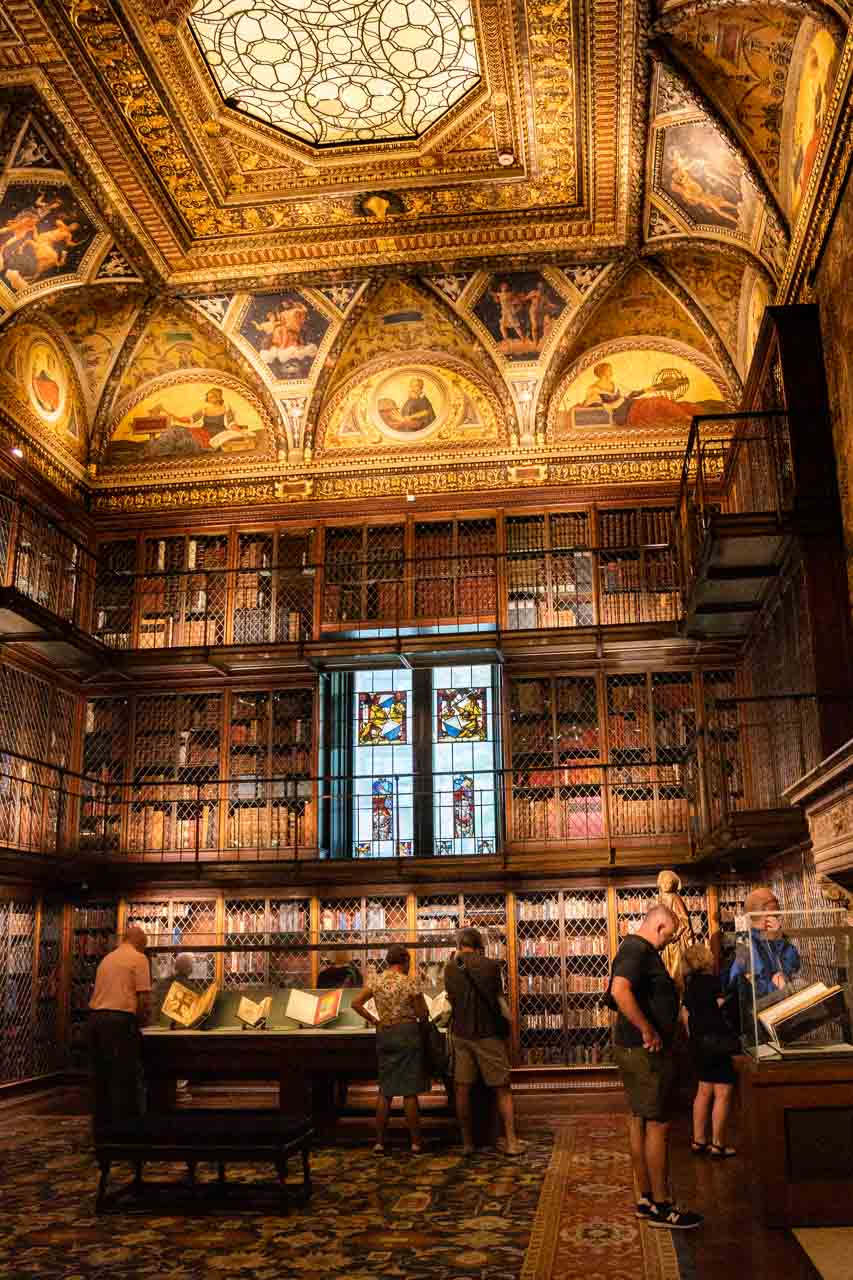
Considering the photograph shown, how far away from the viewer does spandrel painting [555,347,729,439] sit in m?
12.3

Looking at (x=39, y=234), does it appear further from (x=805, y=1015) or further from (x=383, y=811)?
(x=805, y=1015)

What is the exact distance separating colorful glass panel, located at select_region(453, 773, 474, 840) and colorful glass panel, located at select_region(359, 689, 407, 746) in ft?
2.62

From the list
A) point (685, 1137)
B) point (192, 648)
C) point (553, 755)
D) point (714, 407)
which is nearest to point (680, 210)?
point (714, 407)

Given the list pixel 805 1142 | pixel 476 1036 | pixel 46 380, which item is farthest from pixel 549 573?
pixel 805 1142

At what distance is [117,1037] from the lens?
7.10 m

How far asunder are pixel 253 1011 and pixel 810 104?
7.25 metres

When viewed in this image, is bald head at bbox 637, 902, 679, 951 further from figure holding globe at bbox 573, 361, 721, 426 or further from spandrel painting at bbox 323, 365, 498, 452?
spandrel painting at bbox 323, 365, 498, 452

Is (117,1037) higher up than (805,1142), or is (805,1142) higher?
(117,1037)

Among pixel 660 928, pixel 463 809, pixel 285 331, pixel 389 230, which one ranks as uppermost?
pixel 389 230

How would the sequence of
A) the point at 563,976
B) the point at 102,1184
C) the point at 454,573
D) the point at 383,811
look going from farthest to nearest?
the point at 454,573, the point at 383,811, the point at 563,976, the point at 102,1184

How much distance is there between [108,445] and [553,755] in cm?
593

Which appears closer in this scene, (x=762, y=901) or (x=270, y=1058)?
(x=762, y=901)

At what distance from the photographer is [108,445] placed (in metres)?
13.0

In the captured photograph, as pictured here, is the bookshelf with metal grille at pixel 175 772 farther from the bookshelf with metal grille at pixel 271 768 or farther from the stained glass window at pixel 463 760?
the stained glass window at pixel 463 760
